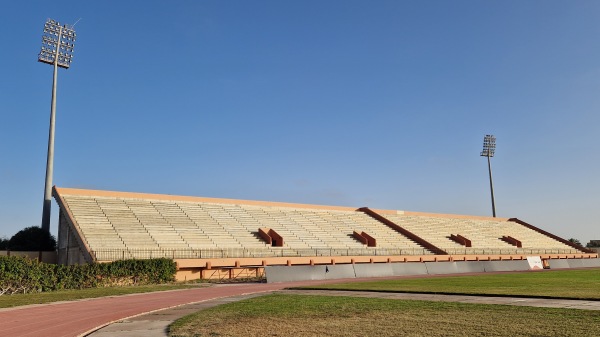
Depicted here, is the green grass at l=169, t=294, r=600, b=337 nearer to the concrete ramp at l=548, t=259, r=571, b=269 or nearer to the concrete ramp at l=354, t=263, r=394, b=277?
the concrete ramp at l=354, t=263, r=394, b=277

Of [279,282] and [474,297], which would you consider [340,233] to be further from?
[474,297]

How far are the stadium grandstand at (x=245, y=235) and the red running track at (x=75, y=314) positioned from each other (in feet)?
43.7

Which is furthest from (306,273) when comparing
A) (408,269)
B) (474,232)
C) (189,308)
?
(474,232)

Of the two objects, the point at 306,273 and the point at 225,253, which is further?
the point at 225,253

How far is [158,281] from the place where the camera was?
30.7 m

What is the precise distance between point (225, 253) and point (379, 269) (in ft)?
36.6

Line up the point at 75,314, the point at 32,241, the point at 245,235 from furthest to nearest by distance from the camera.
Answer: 1. the point at 245,235
2. the point at 32,241
3. the point at 75,314

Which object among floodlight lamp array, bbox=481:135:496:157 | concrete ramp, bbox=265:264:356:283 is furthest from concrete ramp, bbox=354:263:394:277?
floodlight lamp array, bbox=481:135:496:157

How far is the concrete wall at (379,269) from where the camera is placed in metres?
31.2

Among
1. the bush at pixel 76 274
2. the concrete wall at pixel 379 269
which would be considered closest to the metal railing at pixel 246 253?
the bush at pixel 76 274

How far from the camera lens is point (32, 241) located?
4019 centimetres

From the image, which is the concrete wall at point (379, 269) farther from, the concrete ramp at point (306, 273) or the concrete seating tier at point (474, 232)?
the concrete seating tier at point (474, 232)

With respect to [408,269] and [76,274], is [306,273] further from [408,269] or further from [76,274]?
[76,274]

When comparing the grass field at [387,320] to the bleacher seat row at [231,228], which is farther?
the bleacher seat row at [231,228]
